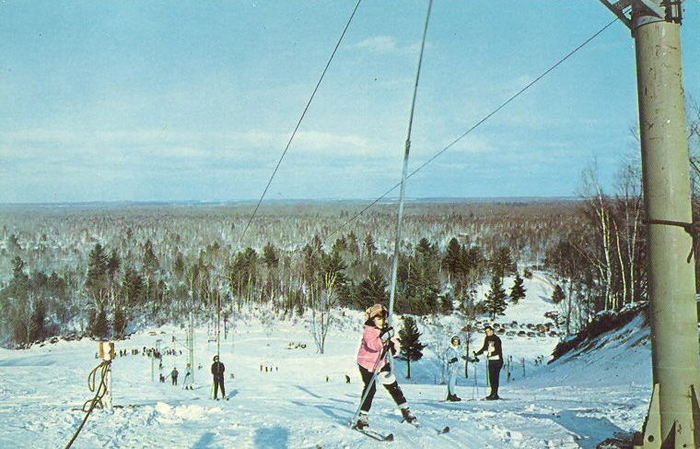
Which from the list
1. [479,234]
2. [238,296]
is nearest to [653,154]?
[238,296]

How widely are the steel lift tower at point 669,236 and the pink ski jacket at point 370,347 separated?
295 centimetres

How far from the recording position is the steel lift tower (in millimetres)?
5625

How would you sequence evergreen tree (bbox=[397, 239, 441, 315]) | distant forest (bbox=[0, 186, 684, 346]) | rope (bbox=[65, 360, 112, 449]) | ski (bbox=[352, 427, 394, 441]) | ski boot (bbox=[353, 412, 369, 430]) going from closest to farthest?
rope (bbox=[65, 360, 112, 449]), ski (bbox=[352, 427, 394, 441]), ski boot (bbox=[353, 412, 369, 430]), distant forest (bbox=[0, 186, 684, 346]), evergreen tree (bbox=[397, 239, 441, 315])

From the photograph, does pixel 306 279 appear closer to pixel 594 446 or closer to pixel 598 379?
pixel 598 379

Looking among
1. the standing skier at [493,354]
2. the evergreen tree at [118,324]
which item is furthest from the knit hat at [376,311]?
the evergreen tree at [118,324]

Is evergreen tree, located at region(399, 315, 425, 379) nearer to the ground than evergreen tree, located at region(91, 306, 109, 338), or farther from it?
farther from it

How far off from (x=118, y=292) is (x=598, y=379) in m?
81.2

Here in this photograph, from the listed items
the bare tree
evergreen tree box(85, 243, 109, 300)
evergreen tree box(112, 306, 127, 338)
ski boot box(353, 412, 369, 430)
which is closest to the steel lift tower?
ski boot box(353, 412, 369, 430)

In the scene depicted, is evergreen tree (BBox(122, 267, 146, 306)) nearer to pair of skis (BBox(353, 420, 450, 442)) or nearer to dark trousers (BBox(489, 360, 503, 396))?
dark trousers (BBox(489, 360, 503, 396))

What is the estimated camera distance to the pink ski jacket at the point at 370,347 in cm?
746

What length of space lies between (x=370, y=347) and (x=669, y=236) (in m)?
3.54

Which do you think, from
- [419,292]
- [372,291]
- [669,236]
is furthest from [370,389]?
[419,292]

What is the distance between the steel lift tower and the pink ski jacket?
Result: 9.67 ft

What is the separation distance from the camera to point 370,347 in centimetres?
751
